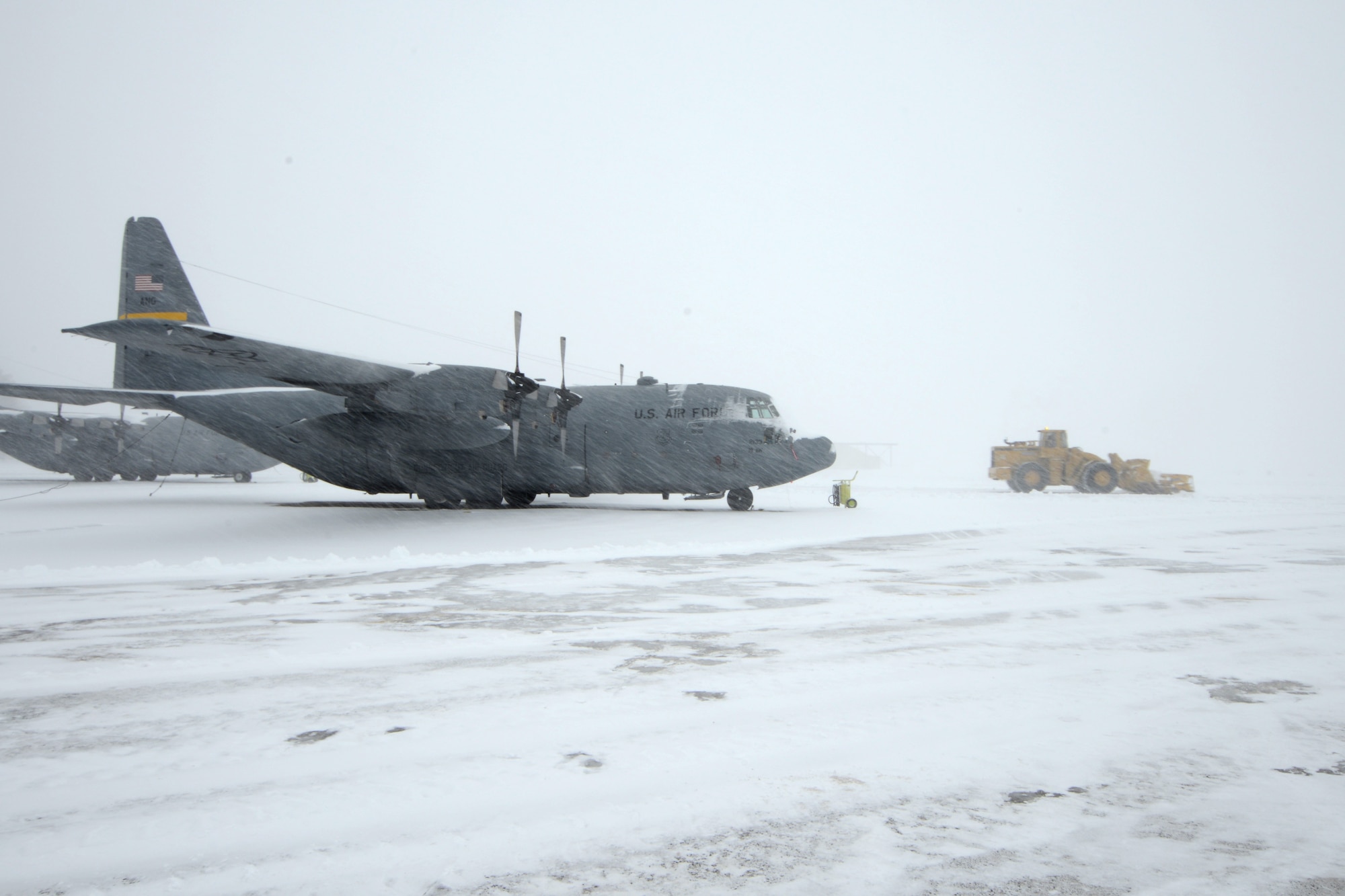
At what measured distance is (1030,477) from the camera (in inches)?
1260

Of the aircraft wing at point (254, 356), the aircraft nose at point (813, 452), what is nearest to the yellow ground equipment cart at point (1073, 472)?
the aircraft nose at point (813, 452)

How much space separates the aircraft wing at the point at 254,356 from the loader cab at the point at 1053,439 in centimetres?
2742

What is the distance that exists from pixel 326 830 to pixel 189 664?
3.03 m

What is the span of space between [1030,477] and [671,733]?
32079 millimetres

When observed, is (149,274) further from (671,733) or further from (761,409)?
(671,733)

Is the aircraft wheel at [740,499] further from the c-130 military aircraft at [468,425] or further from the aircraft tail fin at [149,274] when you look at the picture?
the aircraft tail fin at [149,274]

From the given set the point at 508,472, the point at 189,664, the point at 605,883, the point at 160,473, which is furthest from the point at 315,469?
the point at 160,473

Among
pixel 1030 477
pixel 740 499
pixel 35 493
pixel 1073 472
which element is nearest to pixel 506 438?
pixel 740 499

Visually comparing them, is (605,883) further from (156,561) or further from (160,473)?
(160,473)

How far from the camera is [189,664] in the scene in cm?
502

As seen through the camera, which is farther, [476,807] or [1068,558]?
[1068,558]

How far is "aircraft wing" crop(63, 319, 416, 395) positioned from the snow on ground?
403cm

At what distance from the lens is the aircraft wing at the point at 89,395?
609 inches

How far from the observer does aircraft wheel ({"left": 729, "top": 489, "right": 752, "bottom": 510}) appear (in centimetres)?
2036
